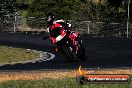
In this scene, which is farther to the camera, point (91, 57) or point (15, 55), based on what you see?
point (15, 55)

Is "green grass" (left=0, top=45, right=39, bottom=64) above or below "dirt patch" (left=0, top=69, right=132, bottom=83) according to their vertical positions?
below

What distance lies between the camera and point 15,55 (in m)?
26.0

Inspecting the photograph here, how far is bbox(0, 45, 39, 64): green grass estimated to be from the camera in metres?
24.5

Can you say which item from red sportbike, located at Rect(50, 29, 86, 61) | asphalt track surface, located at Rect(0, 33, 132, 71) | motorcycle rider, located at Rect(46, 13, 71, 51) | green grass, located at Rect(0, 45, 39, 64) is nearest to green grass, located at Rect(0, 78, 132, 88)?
asphalt track surface, located at Rect(0, 33, 132, 71)

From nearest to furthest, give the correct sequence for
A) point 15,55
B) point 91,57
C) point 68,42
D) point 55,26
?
point 55,26 < point 68,42 < point 91,57 < point 15,55

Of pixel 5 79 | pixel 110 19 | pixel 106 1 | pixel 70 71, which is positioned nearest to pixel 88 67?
pixel 70 71

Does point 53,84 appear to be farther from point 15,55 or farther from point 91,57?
point 15,55

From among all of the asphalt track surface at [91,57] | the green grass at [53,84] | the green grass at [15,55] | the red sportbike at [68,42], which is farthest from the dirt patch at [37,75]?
the green grass at [15,55]

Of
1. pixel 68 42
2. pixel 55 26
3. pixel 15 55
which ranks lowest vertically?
pixel 15 55

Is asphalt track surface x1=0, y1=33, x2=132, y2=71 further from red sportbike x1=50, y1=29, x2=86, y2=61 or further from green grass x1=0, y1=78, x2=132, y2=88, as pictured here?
green grass x1=0, y1=78, x2=132, y2=88

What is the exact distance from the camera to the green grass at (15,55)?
2446 centimetres

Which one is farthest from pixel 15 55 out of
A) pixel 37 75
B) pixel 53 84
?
pixel 53 84

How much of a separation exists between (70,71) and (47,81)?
9.20 ft

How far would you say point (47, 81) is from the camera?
1647cm
